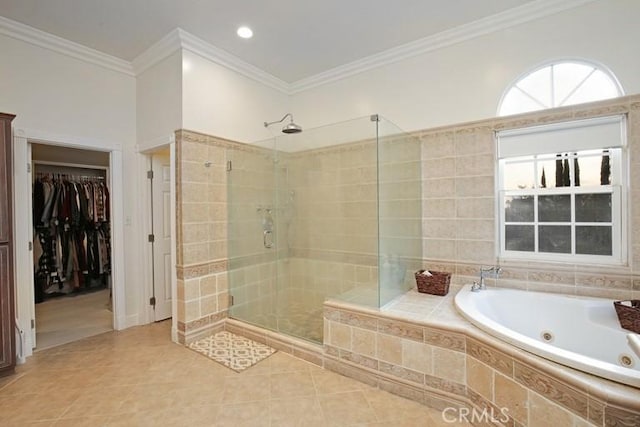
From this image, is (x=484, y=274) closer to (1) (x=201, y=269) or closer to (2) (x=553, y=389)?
(2) (x=553, y=389)

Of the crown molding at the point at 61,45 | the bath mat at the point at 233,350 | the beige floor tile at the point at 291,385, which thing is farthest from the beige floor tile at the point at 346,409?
the crown molding at the point at 61,45

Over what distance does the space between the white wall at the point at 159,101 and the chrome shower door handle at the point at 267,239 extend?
1.38 m

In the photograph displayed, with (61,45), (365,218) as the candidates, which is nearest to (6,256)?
(61,45)

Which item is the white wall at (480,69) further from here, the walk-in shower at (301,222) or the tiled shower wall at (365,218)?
the walk-in shower at (301,222)

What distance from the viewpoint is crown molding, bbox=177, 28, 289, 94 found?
286 centimetres

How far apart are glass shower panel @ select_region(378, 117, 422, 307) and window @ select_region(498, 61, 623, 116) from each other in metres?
0.89

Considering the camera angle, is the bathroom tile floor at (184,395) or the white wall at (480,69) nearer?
the bathroom tile floor at (184,395)

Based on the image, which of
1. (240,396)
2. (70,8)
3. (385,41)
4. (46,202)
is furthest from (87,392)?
(385,41)

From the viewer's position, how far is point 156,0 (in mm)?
2344

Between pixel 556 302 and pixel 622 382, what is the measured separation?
1.14m

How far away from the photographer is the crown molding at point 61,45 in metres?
2.57

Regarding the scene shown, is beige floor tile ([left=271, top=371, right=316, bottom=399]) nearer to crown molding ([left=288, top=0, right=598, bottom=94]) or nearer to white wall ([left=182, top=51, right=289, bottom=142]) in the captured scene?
white wall ([left=182, top=51, right=289, bottom=142])

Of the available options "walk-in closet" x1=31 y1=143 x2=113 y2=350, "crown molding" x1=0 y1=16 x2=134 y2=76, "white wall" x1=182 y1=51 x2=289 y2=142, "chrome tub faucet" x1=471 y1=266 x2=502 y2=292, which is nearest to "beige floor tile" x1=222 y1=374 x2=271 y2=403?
"chrome tub faucet" x1=471 y1=266 x2=502 y2=292

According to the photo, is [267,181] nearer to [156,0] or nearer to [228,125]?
[228,125]
